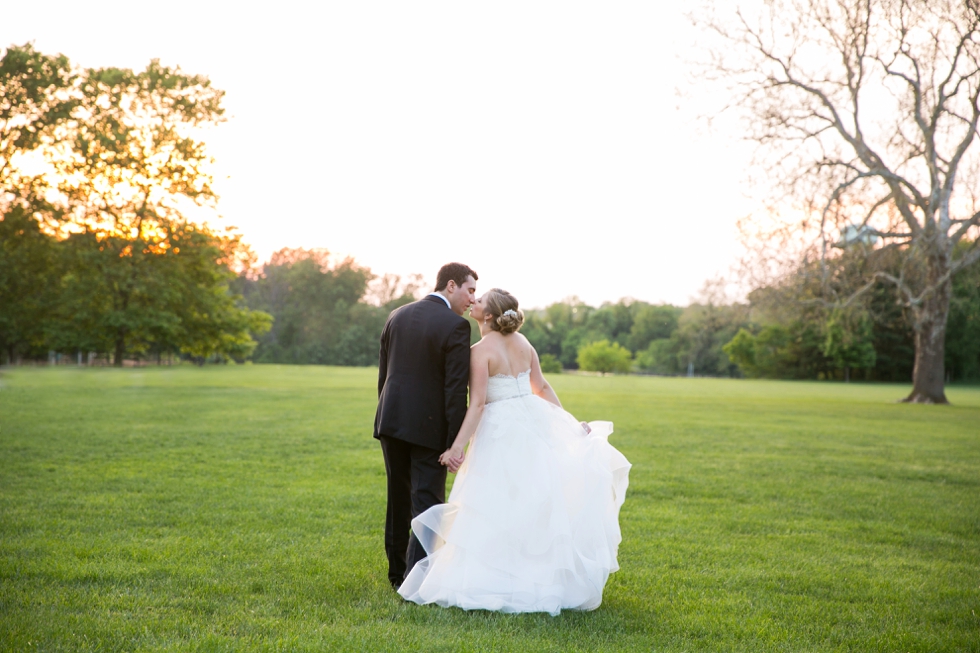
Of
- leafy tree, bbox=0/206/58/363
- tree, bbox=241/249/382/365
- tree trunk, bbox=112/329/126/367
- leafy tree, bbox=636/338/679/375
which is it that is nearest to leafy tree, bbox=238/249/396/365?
tree, bbox=241/249/382/365

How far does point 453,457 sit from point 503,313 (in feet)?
3.35

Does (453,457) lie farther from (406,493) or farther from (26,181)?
(26,181)

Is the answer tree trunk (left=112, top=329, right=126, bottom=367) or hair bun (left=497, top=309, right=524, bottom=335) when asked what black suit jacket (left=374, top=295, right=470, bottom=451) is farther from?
tree trunk (left=112, top=329, right=126, bottom=367)

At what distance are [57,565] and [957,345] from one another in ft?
249

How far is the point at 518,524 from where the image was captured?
186 inches

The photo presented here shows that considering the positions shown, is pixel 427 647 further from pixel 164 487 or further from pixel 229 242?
pixel 229 242

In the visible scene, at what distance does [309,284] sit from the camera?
7944 cm

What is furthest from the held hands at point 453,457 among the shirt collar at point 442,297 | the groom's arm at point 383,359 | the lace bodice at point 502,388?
the shirt collar at point 442,297

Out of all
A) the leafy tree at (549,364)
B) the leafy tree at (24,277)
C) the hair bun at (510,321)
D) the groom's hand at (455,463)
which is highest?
the leafy tree at (24,277)

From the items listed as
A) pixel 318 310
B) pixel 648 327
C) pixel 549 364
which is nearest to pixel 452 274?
pixel 549 364

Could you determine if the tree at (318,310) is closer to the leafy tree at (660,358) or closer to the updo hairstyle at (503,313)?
the leafy tree at (660,358)

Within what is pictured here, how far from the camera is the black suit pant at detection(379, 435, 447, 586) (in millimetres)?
5016

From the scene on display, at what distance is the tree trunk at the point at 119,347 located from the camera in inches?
1545

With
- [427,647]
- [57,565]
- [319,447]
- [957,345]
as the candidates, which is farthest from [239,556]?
[957,345]
